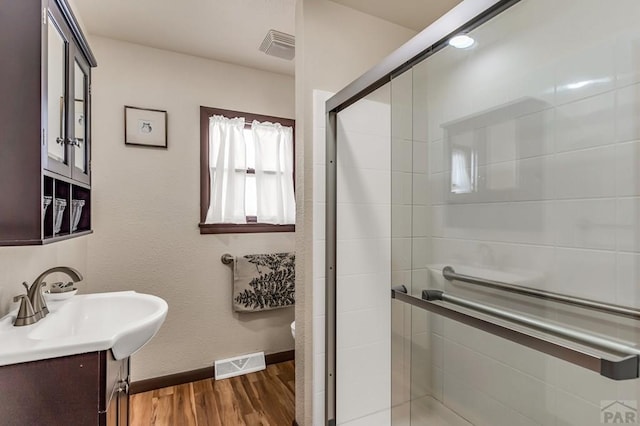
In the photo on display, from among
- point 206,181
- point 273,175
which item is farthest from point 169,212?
point 273,175

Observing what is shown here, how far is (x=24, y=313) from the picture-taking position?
113 centimetres

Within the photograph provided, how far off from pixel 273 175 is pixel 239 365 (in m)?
1.50

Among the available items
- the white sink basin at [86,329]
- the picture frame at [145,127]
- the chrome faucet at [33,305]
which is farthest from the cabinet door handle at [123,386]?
the picture frame at [145,127]

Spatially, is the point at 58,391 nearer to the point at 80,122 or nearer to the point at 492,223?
the point at 80,122

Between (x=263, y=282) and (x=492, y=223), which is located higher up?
(x=492, y=223)

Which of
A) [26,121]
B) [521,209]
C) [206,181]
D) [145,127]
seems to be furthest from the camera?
[206,181]

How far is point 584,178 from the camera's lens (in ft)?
3.54

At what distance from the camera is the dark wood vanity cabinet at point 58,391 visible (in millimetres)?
938

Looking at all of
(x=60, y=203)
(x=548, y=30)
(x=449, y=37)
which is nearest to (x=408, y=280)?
(x=449, y=37)

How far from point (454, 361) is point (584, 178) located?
0.99m

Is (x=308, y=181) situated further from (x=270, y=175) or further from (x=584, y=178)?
(x=584, y=178)

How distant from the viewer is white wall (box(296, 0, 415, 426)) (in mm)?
1704

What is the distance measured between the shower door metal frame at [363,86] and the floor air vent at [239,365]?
943mm

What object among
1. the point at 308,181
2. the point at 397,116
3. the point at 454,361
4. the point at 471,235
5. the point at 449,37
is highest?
the point at 449,37
